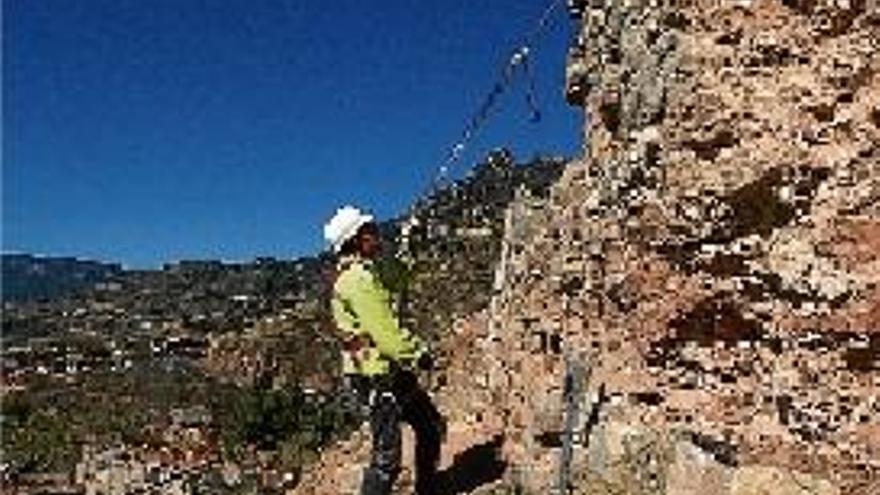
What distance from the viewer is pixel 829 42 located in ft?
31.2

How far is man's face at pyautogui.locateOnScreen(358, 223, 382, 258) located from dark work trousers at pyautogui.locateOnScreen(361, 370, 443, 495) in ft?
2.67

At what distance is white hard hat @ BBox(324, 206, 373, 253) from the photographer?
427 inches

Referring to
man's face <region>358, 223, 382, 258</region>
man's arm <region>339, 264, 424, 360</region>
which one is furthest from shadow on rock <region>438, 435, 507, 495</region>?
man's face <region>358, 223, 382, 258</region>

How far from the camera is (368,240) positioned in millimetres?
10945

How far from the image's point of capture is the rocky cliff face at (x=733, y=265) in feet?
29.2

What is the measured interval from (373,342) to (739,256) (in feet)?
8.35

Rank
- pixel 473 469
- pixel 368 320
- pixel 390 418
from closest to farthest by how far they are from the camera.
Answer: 1. pixel 368 320
2. pixel 390 418
3. pixel 473 469

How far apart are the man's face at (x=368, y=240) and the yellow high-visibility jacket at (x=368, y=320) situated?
0.09 meters

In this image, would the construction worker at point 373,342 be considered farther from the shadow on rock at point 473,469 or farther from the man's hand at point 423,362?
the shadow on rock at point 473,469

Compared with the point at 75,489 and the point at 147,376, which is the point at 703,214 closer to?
the point at 75,489

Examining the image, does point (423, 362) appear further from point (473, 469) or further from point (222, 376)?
point (222, 376)

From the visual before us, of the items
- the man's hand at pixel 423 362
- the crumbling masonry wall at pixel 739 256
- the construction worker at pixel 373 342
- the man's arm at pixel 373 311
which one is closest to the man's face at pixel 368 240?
the construction worker at pixel 373 342

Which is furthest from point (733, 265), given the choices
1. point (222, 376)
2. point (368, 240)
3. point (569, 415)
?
point (222, 376)

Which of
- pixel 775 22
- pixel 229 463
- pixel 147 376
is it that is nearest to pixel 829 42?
pixel 775 22
